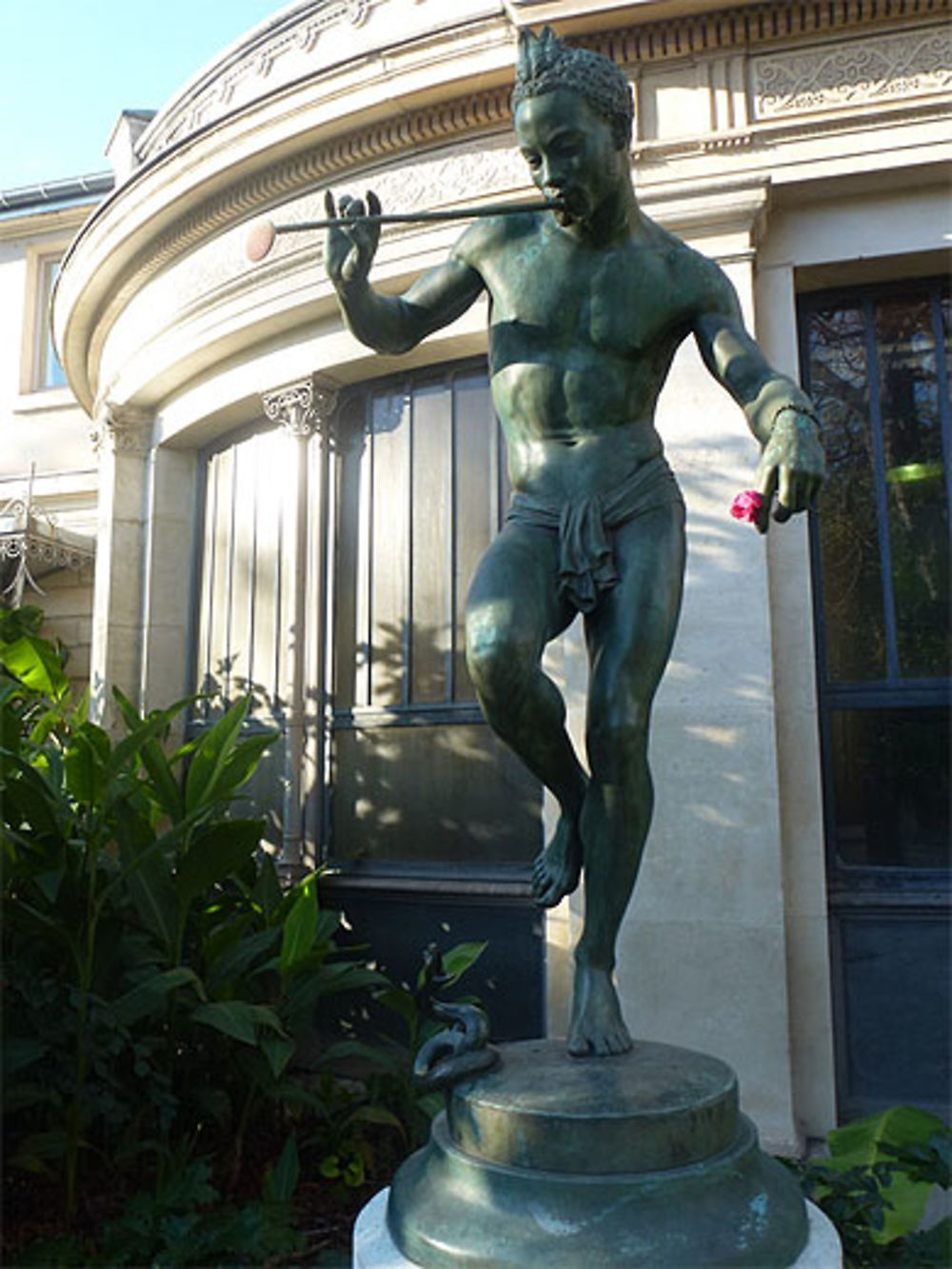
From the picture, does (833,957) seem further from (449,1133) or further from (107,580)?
(107,580)

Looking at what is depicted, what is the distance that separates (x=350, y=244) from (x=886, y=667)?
388 centimetres

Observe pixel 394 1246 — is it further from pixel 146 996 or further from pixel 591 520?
pixel 146 996

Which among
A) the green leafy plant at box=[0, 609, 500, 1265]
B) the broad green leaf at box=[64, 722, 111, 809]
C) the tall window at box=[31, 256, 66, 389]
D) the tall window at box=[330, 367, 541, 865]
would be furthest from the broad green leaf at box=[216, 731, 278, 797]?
the tall window at box=[31, 256, 66, 389]

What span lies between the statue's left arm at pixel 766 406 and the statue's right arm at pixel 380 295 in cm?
71

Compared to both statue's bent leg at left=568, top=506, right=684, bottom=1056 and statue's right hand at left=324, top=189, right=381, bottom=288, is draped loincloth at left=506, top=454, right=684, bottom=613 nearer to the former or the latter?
statue's bent leg at left=568, top=506, right=684, bottom=1056

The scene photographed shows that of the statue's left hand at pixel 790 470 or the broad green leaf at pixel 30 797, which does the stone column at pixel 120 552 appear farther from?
the statue's left hand at pixel 790 470

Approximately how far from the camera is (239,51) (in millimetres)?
7359

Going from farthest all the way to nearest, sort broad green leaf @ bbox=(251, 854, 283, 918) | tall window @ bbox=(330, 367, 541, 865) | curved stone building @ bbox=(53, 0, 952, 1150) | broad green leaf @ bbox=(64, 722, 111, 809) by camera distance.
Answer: tall window @ bbox=(330, 367, 541, 865) → broad green leaf @ bbox=(251, 854, 283, 918) → curved stone building @ bbox=(53, 0, 952, 1150) → broad green leaf @ bbox=(64, 722, 111, 809)

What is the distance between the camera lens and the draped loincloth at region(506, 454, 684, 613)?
2500 millimetres

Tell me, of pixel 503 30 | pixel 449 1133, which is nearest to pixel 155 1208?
pixel 449 1133

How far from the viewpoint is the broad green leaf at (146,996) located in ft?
12.5

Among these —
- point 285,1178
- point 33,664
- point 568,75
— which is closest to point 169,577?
point 33,664

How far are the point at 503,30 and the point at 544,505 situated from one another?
162 inches

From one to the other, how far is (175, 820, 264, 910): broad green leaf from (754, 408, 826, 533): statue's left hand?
2941mm
